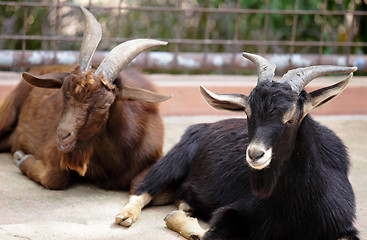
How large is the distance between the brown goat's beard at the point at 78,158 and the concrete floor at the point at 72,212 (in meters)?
0.30

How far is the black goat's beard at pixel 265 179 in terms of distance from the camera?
4.15 m

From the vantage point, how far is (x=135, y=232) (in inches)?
186

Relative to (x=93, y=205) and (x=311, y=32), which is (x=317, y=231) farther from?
(x=311, y=32)

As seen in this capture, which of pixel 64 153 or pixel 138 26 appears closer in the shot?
pixel 64 153

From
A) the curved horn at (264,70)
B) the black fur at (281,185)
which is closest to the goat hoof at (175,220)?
the black fur at (281,185)

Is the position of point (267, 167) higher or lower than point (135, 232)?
higher

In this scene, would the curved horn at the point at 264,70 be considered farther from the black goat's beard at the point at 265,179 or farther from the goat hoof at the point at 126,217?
the goat hoof at the point at 126,217

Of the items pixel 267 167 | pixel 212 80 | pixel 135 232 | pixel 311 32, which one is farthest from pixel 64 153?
pixel 311 32

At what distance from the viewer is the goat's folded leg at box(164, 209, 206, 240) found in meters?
4.63

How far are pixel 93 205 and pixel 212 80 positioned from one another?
157 inches

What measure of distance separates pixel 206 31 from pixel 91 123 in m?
3.88

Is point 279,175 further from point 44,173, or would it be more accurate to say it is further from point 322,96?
point 44,173

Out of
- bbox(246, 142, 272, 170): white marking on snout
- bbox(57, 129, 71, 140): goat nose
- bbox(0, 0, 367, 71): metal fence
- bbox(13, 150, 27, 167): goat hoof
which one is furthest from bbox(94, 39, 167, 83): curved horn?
bbox(0, 0, 367, 71): metal fence

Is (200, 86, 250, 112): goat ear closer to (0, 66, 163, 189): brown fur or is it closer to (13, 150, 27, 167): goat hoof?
(0, 66, 163, 189): brown fur
